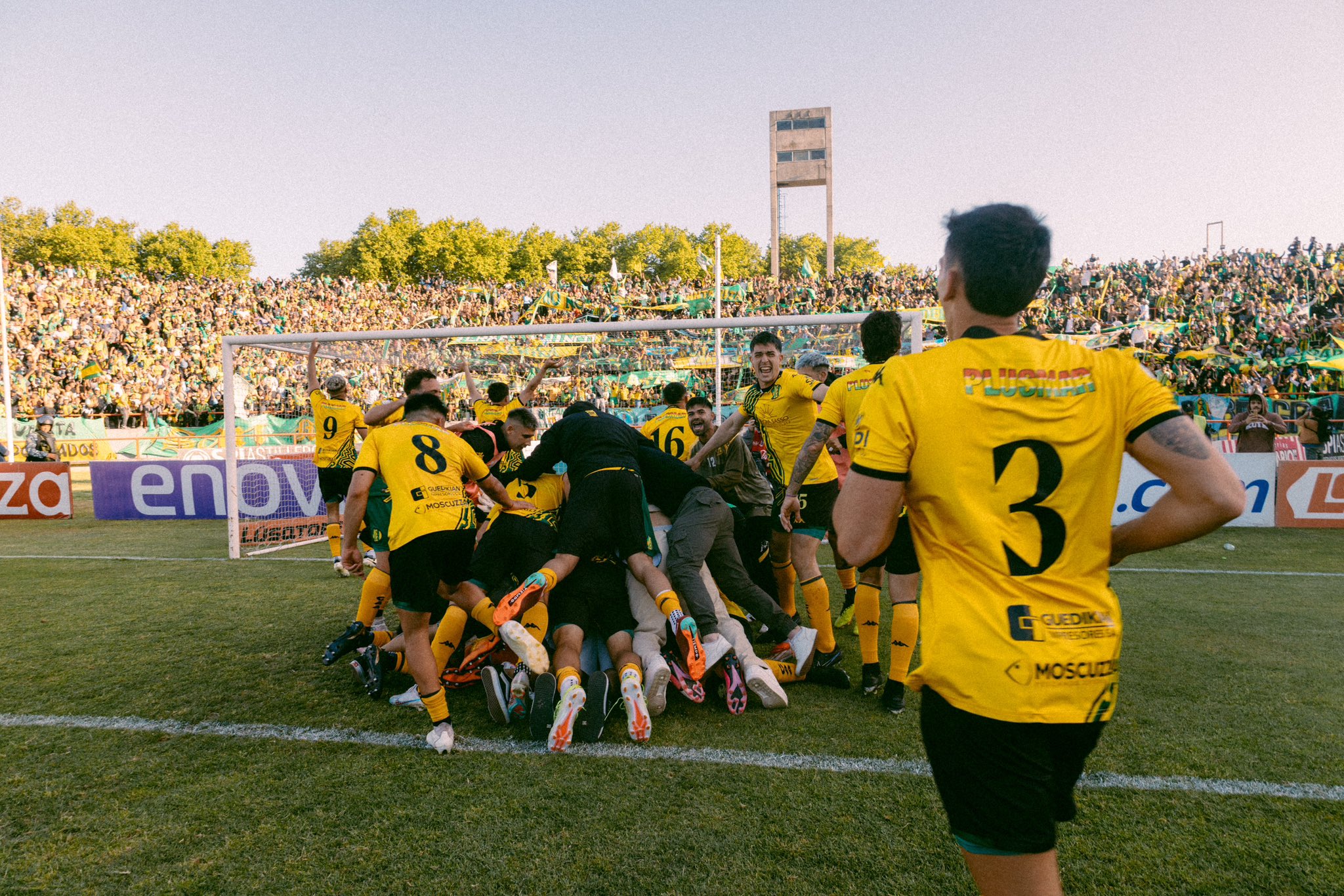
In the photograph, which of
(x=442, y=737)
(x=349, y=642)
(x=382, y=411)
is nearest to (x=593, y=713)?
(x=442, y=737)

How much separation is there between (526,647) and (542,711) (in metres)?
0.34

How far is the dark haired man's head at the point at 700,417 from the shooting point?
22.0 feet

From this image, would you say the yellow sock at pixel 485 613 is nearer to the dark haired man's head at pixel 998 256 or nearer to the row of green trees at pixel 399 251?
the dark haired man's head at pixel 998 256

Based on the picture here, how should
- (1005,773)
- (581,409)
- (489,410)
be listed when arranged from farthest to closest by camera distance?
(489,410)
(581,409)
(1005,773)

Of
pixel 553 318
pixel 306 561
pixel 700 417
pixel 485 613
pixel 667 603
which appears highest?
pixel 553 318

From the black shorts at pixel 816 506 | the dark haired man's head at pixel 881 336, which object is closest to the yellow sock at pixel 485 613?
the black shorts at pixel 816 506

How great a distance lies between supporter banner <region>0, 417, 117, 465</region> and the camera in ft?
71.4

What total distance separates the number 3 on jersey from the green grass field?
176cm

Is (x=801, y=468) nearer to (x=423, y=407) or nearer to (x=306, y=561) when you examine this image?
(x=423, y=407)

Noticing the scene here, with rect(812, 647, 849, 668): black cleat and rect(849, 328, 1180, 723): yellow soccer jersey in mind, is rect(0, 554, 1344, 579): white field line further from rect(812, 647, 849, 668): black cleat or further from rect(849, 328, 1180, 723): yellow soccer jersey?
rect(849, 328, 1180, 723): yellow soccer jersey

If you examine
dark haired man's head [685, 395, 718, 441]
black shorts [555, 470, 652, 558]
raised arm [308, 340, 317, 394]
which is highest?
raised arm [308, 340, 317, 394]

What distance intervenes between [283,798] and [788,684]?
2906 mm

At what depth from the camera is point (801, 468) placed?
4680 mm

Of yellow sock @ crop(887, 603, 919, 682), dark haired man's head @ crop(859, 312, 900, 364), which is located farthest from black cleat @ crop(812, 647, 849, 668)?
dark haired man's head @ crop(859, 312, 900, 364)
